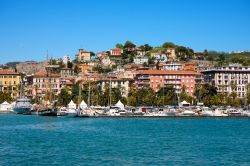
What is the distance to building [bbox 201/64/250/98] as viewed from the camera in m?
140

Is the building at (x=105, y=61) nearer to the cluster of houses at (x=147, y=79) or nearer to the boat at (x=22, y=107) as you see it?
the cluster of houses at (x=147, y=79)

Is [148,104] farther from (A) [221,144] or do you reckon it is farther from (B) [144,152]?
(B) [144,152]

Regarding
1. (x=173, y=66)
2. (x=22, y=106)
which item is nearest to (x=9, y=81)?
(x=22, y=106)

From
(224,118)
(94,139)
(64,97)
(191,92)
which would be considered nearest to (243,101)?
(191,92)

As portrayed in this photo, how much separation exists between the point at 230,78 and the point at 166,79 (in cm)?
1522

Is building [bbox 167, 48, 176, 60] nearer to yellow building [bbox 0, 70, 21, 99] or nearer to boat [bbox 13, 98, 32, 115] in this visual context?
yellow building [bbox 0, 70, 21, 99]

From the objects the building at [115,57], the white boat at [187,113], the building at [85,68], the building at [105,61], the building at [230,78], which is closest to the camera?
the white boat at [187,113]

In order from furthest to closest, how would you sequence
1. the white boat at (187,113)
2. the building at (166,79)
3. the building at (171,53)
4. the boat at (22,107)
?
1. the building at (171,53)
2. the building at (166,79)
3. the boat at (22,107)
4. the white boat at (187,113)

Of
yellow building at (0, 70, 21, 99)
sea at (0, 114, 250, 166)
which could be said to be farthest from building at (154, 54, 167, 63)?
sea at (0, 114, 250, 166)

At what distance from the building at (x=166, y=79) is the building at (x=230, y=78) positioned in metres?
4.78

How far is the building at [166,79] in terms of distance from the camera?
140125 mm

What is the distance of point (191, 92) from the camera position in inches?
5507

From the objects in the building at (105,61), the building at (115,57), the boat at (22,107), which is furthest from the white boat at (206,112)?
the building at (115,57)

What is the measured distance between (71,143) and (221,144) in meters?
11.5
